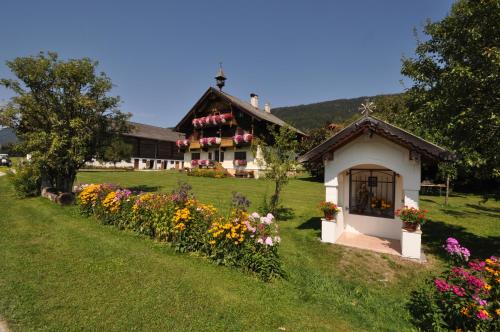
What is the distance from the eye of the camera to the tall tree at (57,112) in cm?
1343

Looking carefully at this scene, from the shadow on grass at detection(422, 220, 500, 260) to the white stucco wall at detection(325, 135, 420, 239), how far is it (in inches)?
48.1

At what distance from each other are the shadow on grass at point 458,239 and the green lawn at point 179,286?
0.30 ft

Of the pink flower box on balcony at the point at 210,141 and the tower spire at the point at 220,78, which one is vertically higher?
the tower spire at the point at 220,78

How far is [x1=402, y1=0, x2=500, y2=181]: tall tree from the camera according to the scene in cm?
680

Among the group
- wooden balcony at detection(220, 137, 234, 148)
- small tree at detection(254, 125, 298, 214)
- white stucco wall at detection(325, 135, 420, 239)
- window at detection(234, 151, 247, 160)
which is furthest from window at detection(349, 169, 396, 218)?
wooden balcony at detection(220, 137, 234, 148)

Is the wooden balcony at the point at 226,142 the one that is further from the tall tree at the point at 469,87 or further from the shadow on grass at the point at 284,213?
the tall tree at the point at 469,87

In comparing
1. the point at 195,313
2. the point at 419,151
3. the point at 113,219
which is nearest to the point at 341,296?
the point at 195,313

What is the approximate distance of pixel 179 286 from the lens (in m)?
5.15

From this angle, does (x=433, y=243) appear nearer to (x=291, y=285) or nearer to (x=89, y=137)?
(x=291, y=285)

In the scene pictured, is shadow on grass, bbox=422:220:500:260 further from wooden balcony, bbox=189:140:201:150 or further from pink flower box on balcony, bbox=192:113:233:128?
wooden balcony, bbox=189:140:201:150

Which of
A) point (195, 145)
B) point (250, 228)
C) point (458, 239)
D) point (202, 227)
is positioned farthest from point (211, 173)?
point (250, 228)

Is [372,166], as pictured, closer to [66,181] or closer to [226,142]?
[66,181]

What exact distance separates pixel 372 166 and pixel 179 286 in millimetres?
7685

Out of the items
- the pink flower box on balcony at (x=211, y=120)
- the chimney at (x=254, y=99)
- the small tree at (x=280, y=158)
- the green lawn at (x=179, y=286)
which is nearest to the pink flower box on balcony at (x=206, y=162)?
the pink flower box on balcony at (x=211, y=120)
